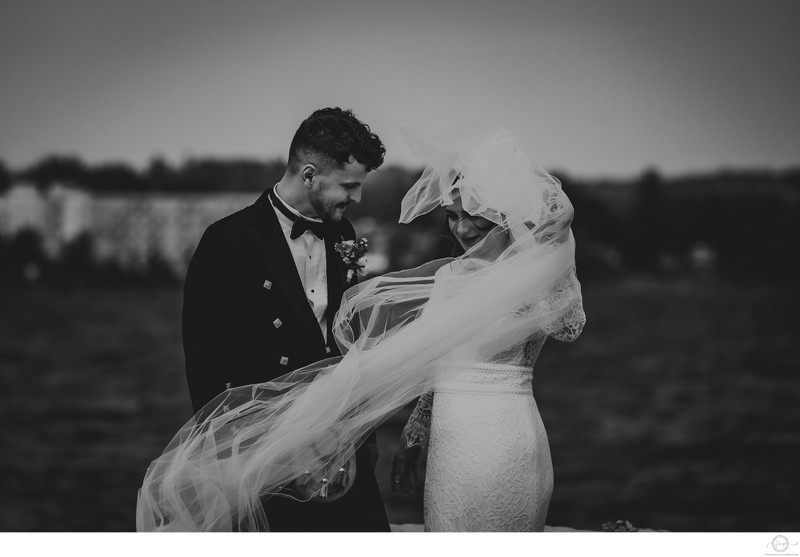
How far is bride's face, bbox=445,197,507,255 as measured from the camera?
2014mm

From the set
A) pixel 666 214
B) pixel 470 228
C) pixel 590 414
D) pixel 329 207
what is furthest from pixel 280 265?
pixel 590 414

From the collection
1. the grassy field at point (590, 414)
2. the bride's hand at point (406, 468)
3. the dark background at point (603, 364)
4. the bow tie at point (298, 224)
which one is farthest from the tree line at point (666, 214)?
the bride's hand at point (406, 468)

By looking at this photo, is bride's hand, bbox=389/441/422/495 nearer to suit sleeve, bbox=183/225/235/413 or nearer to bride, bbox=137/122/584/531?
bride, bbox=137/122/584/531

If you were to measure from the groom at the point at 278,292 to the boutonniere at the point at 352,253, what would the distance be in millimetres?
94

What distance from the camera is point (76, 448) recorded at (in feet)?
31.1

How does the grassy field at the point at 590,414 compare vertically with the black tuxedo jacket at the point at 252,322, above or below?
below

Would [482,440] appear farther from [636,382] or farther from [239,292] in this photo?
[636,382]

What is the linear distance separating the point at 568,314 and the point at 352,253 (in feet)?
1.97

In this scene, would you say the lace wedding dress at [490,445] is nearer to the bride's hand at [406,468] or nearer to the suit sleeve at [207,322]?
the bride's hand at [406,468]

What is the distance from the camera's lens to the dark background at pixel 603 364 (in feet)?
24.4

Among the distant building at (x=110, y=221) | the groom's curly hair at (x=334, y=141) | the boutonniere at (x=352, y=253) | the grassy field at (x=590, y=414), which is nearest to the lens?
the groom's curly hair at (x=334, y=141)

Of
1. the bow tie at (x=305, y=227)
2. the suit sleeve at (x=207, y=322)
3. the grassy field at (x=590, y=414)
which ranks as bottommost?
the grassy field at (x=590, y=414)
